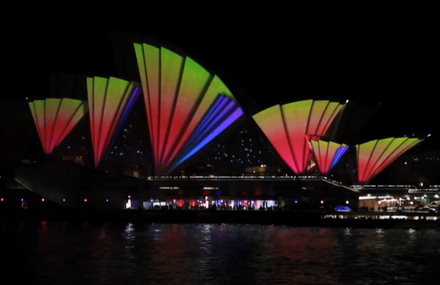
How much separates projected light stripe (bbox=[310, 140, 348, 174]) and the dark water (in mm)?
14110

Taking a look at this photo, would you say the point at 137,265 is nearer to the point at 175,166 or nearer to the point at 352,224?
the point at 352,224

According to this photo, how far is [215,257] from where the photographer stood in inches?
1093

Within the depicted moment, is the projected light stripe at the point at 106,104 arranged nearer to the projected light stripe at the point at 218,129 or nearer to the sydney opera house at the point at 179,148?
the sydney opera house at the point at 179,148

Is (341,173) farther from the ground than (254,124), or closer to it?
closer to it

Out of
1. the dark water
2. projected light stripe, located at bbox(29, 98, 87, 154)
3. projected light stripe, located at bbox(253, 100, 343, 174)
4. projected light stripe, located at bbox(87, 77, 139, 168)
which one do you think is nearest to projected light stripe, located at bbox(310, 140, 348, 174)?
projected light stripe, located at bbox(253, 100, 343, 174)

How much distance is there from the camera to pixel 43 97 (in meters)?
55.8

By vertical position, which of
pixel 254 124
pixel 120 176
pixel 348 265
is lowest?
pixel 348 265

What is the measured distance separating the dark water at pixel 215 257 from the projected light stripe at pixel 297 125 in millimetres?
14992

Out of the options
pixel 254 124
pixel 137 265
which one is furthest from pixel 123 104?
pixel 137 265

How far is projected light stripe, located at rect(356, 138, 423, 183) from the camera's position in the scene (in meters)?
57.6

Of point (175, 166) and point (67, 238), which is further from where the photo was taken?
point (175, 166)

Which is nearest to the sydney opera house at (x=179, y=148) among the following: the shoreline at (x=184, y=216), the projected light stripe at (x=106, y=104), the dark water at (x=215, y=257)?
the projected light stripe at (x=106, y=104)

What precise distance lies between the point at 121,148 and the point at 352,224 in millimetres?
20917

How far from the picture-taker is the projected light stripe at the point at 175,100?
50688 mm
